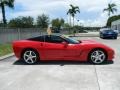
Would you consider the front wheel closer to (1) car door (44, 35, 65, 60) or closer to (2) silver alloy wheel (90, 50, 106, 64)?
(2) silver alloy wheel (90, 50, 106, 64)

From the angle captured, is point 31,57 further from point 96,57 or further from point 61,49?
point 96,57

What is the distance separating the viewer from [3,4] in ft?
137

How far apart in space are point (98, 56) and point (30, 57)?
2.59 meters

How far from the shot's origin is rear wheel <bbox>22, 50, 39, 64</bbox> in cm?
1186

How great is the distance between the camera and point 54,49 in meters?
11.8

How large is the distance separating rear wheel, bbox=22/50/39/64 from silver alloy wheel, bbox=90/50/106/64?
214 centimetres

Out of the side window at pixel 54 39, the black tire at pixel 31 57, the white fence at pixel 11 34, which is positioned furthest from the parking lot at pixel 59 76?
the white fence at pixel 11 34

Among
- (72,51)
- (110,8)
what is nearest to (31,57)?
(72,51)

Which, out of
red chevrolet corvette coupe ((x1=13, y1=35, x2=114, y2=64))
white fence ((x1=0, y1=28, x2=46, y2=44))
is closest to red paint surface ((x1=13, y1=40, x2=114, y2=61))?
Result: red chevrolet corvette coupe ((x1=13, y1=35, x2=114, y2=64))

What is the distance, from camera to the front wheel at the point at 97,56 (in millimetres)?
11664

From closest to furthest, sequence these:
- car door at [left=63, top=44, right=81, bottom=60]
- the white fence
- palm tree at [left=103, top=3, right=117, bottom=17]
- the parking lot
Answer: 1. the parking lot
2. car door at [left=63, top=44, right=81, bottom=60]
3. the white fence
4. palm tree at [left=103, top=3, right=117, bottom=17]

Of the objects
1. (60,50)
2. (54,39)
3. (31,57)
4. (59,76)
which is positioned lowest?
(59,76)

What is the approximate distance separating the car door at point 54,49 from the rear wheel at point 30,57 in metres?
0.39

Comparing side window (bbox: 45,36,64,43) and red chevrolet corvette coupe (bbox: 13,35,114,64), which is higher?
side window (bbox: 45,36,64,43)
